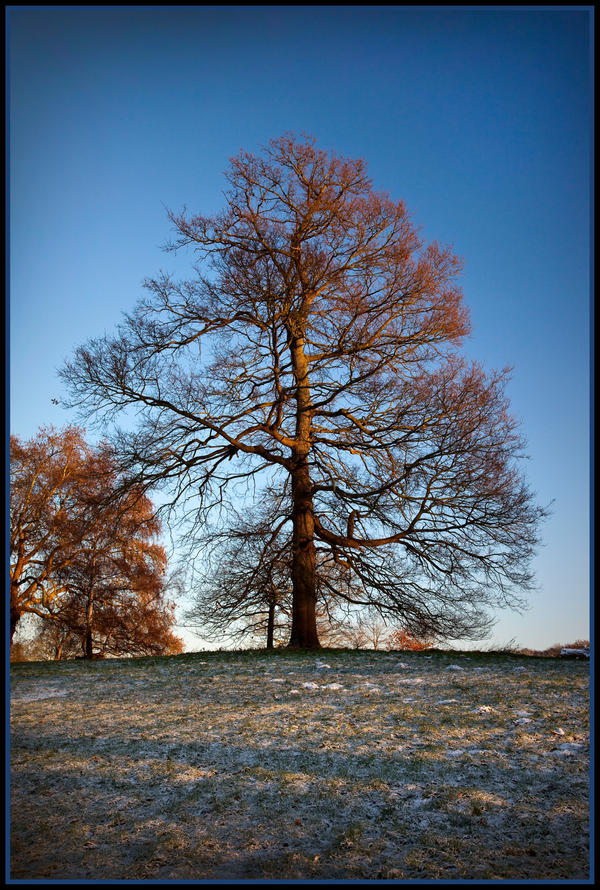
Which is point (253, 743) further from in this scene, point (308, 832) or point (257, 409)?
point (257, 409)

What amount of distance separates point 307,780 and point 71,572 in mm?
18220

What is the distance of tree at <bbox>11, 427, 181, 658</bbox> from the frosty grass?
12.4 meters

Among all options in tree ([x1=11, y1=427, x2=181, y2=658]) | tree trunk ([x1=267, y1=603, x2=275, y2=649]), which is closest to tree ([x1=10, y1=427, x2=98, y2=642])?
tree ([x1=11, y1=427, x2=181, y2=658])

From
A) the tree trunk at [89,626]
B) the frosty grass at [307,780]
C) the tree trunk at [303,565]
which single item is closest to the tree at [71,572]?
the tree trunk at [89,626]

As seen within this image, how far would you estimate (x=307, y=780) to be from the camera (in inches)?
236

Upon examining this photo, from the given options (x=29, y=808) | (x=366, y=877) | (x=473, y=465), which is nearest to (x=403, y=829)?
(x=366, y=877)

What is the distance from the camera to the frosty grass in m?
4.79

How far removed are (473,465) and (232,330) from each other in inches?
242

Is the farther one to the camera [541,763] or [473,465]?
[473,465]

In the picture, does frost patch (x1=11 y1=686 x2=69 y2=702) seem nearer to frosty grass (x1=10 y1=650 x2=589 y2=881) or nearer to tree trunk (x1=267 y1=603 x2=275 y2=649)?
frosty grass (x1=10 y1=650 x2=589 y2=881)

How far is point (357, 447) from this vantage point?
14828 millimetres

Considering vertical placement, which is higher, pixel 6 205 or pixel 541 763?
pixel 6 205

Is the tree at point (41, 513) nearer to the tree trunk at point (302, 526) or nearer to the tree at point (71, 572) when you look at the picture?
the tree at point (71, 572)

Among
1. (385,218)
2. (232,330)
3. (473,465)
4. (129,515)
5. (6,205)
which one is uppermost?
(385,218)
